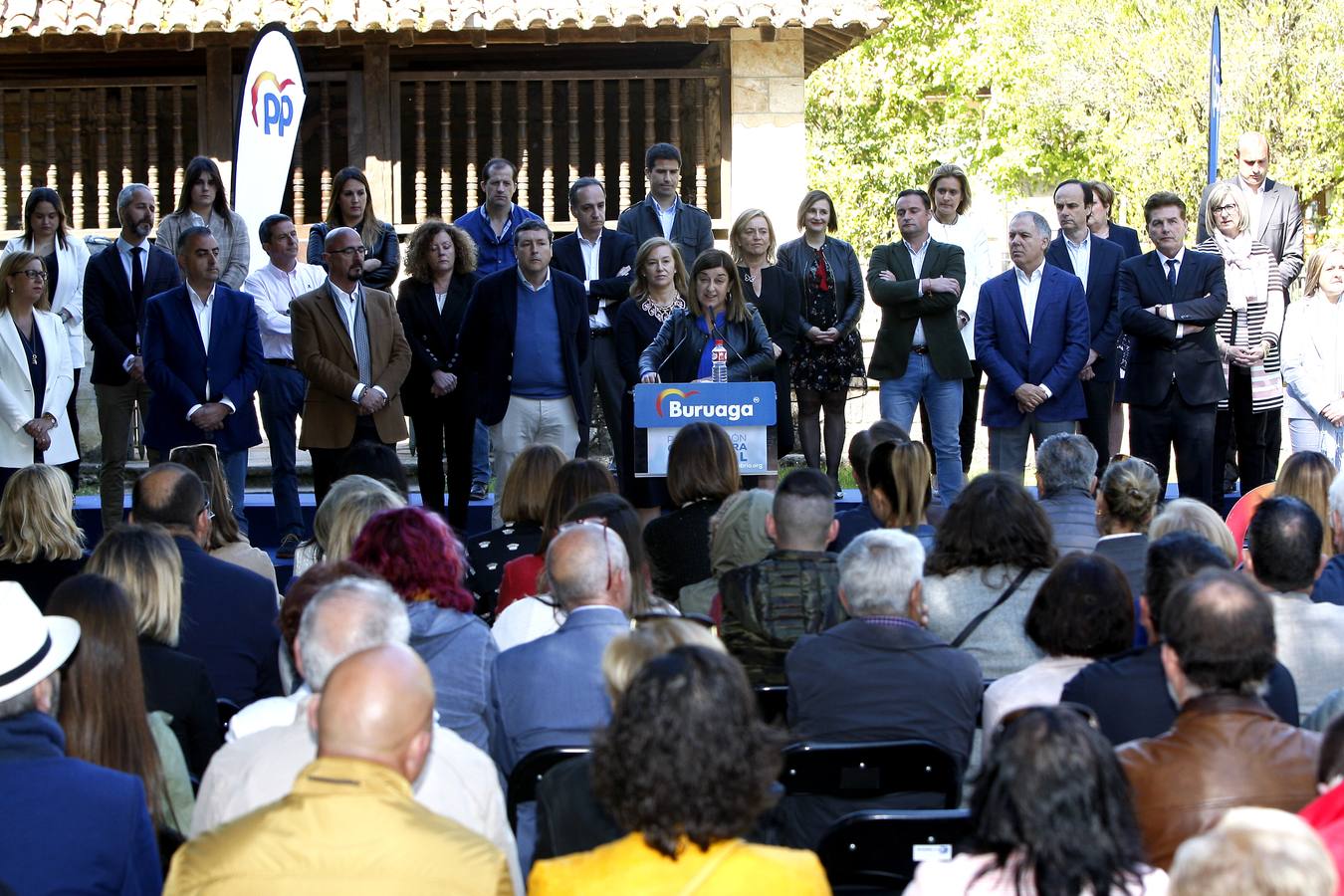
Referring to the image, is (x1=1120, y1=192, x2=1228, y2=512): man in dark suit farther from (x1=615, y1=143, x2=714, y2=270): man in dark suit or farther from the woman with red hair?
the woman with red hair

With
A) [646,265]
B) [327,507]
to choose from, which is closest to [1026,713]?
[327,507]

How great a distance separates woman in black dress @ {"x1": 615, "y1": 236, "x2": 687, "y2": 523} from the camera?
956cm

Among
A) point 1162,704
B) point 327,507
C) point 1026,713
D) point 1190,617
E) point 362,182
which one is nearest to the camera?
point 1026,713

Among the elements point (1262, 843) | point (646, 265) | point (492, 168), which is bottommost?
point (1262, 843)

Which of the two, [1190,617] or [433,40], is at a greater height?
[433,40]

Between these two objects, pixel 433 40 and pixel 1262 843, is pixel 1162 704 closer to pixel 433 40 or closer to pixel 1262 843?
pixel 1262 843

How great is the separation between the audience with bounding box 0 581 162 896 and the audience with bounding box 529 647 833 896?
947 mm

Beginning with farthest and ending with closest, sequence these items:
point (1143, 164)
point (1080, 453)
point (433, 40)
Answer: point (1143, 164)
point (433, 40)
point (1080, 453)

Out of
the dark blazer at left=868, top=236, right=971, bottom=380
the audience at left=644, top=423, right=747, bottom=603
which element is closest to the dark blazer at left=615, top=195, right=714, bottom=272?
the dark blazer at left=868, top=236, right=971, bottom=380

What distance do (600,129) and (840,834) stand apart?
11423mm

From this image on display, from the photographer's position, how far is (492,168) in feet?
35.1

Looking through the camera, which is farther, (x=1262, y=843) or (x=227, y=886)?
(x=227, y=886)

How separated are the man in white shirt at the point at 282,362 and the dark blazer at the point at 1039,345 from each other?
3.98 m

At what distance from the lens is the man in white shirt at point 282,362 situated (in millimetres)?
9562
